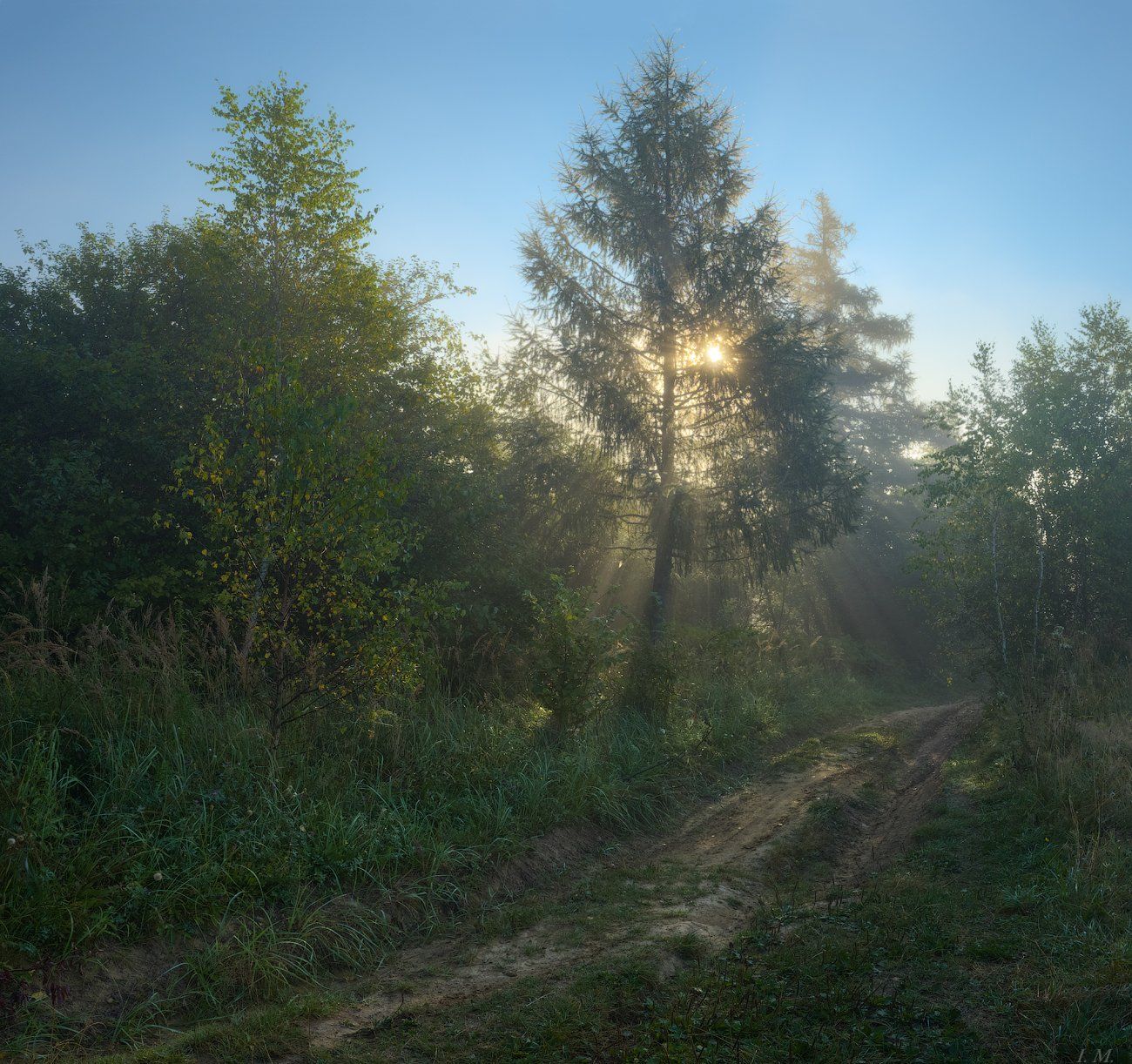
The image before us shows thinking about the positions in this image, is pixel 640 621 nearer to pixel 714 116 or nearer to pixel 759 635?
pixel 759 635

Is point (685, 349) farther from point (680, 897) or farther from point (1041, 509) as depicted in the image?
point (680, 897)

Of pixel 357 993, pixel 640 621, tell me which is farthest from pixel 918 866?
pixel 640 621

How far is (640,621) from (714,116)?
10.5 meters

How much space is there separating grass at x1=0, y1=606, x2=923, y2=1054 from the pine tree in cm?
792

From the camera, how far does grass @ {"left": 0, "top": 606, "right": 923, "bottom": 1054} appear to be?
4188 millimetres

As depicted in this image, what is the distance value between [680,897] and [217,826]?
10.6 ft

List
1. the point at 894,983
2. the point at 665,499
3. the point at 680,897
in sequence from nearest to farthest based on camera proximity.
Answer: the point at 894,983 < the point at 680,897 < the point at 665,499

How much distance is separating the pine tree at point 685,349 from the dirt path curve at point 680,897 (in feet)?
20.7

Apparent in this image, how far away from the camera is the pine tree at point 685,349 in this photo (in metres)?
15.8

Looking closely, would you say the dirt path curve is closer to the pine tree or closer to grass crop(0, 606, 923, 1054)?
grass crop(0, 606, 923, 1054)

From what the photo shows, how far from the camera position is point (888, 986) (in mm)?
4203

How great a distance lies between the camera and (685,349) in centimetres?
1628

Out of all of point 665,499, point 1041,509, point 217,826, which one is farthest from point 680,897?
point 1041,509

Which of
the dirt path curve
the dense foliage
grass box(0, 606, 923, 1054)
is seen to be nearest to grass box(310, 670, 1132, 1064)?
the dirt path curve
